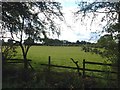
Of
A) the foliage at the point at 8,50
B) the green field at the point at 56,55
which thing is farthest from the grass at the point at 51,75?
the foliage at the point at 8,50

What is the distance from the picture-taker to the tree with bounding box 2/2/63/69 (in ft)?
32.1

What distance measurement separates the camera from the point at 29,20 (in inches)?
406

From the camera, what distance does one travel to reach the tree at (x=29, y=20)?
9.80 metres

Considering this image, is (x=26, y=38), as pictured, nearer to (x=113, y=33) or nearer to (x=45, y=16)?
(x=45, y=16)

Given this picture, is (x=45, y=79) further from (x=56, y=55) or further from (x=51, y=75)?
(x=56, y=55)

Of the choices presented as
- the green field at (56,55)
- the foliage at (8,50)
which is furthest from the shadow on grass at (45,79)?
the green field at (56,55)

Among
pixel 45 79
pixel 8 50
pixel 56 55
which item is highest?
pixel 8 50

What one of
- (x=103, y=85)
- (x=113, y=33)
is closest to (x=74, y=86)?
(x=103, y=85)

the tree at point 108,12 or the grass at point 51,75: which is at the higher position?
the tree at point 108,12

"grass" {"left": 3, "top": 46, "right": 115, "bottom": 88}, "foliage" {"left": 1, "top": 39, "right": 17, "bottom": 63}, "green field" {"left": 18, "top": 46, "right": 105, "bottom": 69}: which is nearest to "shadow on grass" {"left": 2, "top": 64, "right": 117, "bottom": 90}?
"grass" {"left": 3, "top": 46, "right": 115, "bottom": 88}

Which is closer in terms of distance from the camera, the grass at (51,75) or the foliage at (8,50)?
the grass at (51,75)

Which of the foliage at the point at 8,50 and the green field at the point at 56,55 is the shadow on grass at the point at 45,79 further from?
the green field at the point at 56,55

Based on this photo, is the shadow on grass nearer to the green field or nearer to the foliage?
the foliage

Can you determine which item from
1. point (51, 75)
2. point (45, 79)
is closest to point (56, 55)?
point (51, 75)
